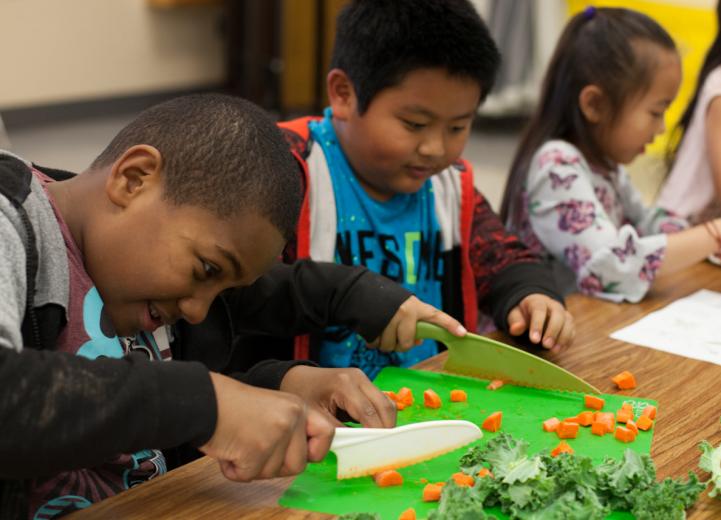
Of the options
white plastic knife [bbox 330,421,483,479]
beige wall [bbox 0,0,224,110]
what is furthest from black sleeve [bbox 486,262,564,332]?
beige wall [bbox 0,0,224,110]

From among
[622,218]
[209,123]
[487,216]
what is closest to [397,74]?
[487,216]

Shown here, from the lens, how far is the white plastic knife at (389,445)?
3.42 ft

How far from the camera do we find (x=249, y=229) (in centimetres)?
108

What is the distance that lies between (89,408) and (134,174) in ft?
1.08

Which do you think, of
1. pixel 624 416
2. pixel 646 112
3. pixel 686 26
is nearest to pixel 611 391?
pixel 624 416

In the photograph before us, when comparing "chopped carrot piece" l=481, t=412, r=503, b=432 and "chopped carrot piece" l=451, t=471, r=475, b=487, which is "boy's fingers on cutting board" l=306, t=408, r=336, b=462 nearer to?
"chopped carrot piece" l=451, t=471, r=475, b=487

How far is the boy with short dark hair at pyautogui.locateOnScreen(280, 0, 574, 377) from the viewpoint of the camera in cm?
166

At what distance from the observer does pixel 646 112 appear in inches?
83.0

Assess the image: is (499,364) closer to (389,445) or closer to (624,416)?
(624,416)

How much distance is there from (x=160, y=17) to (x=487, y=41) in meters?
5.13

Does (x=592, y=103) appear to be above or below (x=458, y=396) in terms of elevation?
above

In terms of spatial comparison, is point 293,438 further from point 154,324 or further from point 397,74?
point 397,74

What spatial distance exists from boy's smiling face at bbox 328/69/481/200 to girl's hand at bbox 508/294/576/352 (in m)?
0.32

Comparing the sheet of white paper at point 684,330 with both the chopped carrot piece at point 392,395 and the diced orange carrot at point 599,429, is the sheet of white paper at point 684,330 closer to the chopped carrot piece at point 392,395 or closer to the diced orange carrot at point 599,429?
the diced orange carrot at point 599,429
